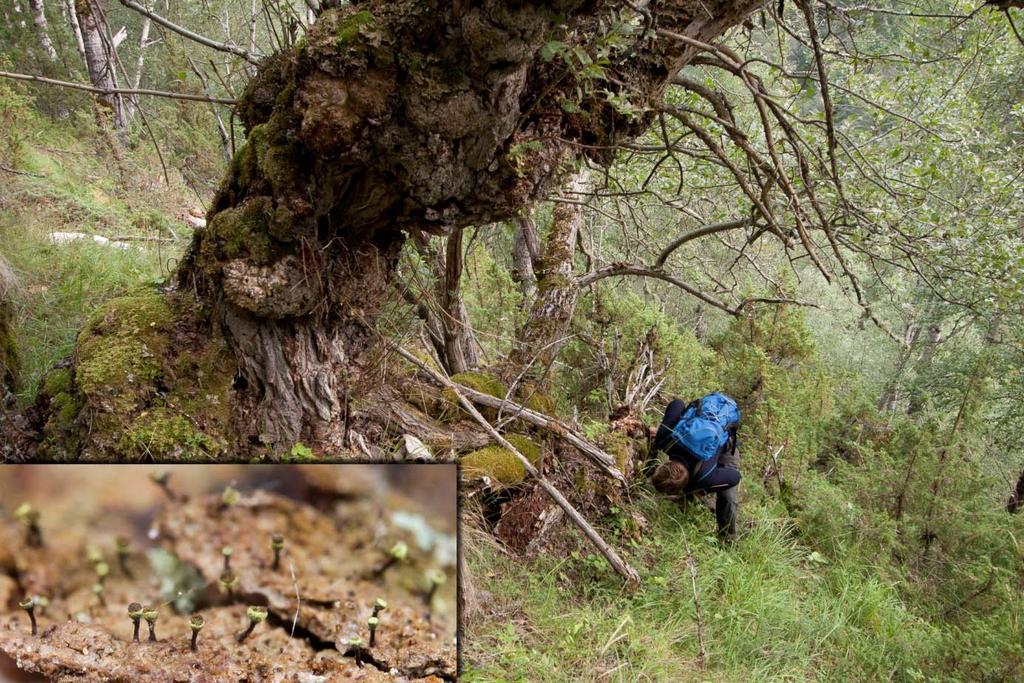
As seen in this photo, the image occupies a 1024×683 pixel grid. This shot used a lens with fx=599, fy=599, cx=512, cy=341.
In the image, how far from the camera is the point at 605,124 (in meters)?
2.59

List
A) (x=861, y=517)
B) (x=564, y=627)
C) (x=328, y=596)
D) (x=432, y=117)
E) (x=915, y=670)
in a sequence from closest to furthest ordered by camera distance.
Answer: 1. (x=328, y=596)
2. (x=432, y=117)
3. (x=564, y=627)
4. (x=915, y=670)
5. (x=861, y=517)

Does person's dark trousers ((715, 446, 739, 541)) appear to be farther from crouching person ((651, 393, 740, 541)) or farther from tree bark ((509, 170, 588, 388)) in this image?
tree bark ((509, 170, 588, 388))

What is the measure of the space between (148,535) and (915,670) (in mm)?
4591

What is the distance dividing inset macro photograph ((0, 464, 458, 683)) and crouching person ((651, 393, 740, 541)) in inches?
151

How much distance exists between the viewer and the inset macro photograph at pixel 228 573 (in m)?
1.17

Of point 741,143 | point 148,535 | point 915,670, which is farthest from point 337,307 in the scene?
point 915,670

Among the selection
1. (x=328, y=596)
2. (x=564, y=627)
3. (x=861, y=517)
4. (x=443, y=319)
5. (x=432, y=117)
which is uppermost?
(x=432, y=117)

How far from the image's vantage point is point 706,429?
4855 millimetres

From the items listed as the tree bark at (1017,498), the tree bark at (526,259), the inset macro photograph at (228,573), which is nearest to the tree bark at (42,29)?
the tree bark at (526,259)

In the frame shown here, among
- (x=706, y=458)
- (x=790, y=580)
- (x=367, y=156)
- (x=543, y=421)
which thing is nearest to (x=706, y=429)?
(x=706, y=458)

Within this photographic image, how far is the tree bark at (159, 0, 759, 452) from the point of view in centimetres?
201

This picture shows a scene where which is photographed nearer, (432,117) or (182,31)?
(432,117)

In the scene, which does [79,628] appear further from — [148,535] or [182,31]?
[182,31]

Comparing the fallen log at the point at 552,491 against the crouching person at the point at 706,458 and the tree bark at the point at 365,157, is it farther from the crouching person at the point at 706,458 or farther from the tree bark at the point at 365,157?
the crouching person at the point at 706,458
